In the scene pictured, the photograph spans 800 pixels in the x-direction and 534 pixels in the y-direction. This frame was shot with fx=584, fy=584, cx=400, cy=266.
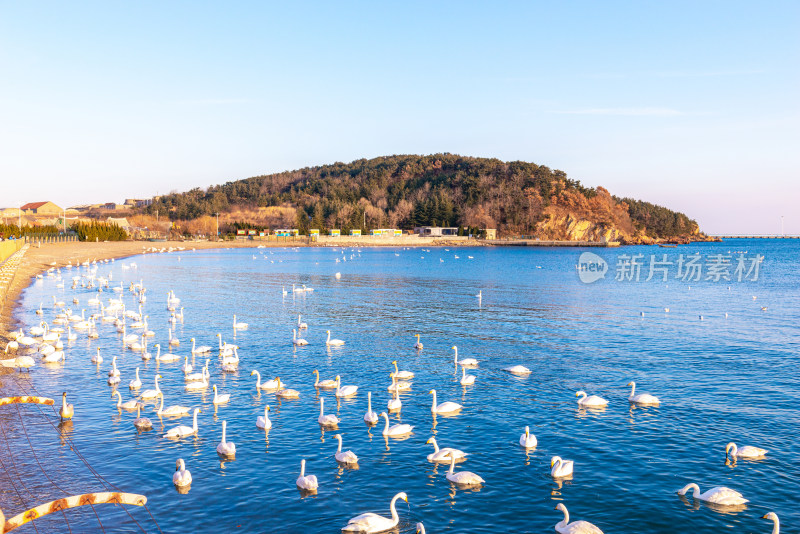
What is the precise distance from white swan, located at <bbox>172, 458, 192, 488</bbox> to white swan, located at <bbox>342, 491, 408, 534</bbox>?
4791mm

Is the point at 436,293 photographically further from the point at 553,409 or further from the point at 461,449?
the point at 461,449

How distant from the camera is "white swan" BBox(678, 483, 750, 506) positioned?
48.3 feet

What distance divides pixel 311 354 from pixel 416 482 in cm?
1670

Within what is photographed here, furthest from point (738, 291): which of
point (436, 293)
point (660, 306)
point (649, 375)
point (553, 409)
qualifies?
point (553, 409)

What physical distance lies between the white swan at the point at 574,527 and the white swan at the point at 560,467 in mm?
2730

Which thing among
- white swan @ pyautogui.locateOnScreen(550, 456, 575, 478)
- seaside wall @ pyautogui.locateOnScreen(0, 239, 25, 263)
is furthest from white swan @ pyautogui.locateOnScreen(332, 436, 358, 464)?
seaside wall @ pyautogui.locateOnScreen(0, 239, 25, 263)

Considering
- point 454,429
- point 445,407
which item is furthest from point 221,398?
point 454,429

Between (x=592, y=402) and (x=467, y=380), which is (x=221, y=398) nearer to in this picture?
(x=467, y=380)

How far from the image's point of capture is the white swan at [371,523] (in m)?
13.1

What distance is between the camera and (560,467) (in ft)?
53.1

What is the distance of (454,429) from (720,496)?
813cm

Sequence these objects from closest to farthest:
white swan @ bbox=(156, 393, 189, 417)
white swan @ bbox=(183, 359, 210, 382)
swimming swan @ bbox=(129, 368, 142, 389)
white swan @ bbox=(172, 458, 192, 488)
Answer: white swan @ bbox=(172, 458, 192, 488) < white swan @ bbox=(156, 393, 189, 417) < swimming swan @ bbox=(129, 368, 142, 389) < white swan @ bbox=(183, 359, 210, 382)

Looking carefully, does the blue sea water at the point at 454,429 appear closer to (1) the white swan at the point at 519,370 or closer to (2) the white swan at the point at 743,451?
(2) the white swan at the point at 743,451

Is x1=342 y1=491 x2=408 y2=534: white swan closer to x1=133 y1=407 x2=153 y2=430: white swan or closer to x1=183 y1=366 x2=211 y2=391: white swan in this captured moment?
x1=133 y1=407 x2=153 y2=430: white swan
